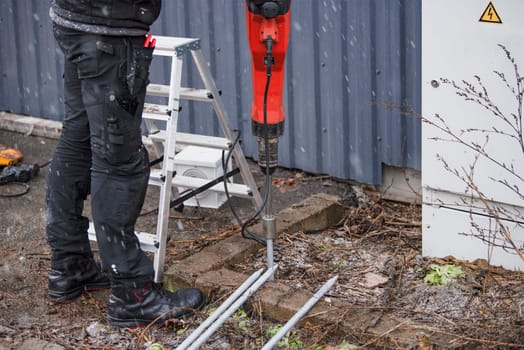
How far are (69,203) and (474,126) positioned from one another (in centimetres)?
213

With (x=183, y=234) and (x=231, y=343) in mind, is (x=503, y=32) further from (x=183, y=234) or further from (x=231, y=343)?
(x=183, y=234)

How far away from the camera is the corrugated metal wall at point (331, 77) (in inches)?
241

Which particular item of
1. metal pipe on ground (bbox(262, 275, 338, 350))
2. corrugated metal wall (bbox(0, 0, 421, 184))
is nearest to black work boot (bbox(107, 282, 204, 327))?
metal pipe on ground (bbox(262, 275, 338, 350))

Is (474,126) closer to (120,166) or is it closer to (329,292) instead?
(329,292)

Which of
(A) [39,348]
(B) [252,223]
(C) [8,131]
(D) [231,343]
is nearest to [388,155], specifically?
(B) [252,223]

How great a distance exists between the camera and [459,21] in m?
4.75

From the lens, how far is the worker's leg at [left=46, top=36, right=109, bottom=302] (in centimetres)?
508

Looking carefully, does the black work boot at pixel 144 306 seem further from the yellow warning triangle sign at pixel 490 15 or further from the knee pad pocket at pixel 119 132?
the yellow warning triangle sign at pixel 490 15

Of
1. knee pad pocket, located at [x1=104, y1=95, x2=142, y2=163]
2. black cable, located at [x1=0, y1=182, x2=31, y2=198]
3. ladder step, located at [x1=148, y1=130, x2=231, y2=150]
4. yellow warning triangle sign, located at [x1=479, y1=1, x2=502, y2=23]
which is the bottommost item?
black cable, located at [x1=0, y1=182, x2=31, y2=198]

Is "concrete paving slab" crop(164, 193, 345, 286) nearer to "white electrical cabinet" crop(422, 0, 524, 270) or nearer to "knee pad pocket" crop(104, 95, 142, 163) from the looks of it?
"knee pad pocket" crop(104, 95, 142, 163)

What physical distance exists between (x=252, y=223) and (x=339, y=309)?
136 cm

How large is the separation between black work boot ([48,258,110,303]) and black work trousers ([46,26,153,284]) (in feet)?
0.11

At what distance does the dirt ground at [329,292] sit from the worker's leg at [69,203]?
14 centimetres

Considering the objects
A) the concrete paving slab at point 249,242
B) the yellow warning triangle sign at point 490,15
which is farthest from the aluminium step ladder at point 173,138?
the yellow warning triangle sign at point 490,15
